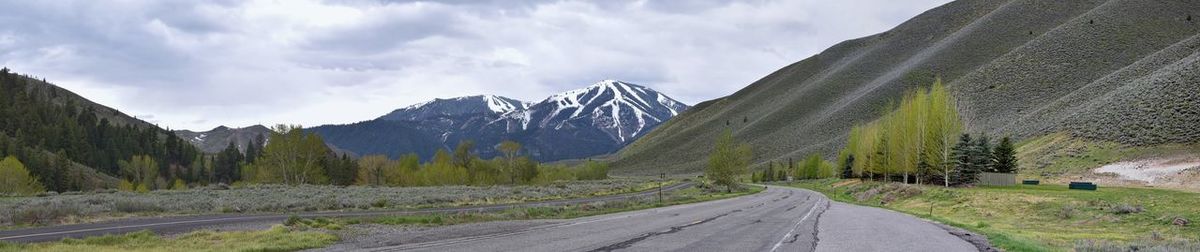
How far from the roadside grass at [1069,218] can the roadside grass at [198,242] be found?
60.2 ft

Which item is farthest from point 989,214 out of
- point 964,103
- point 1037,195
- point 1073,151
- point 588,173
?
point 588,173

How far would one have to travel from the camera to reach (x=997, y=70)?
5969 inches

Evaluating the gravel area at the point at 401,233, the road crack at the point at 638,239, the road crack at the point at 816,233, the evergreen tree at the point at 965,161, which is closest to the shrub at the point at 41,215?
the gravel area at the point at 401,233

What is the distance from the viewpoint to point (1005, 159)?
63.9 metres

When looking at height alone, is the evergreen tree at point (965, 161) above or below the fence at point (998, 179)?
above

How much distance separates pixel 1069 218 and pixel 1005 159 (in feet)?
125

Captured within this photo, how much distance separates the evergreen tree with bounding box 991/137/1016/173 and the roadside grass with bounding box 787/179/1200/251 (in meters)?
21.6

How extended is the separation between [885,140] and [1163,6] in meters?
134

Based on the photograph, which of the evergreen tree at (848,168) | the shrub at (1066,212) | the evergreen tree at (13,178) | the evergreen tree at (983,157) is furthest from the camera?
the evergreen tree at (848,168)

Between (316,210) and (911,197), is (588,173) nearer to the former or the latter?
(911,197)

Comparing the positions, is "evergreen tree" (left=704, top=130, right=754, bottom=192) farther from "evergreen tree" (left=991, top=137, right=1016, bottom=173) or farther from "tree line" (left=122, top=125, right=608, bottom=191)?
"tree line" (left=122, top=125, right=608, bottom=191)

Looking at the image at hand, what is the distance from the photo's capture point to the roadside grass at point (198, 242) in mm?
17297

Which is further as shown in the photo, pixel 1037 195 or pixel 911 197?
→ pixel 911 197

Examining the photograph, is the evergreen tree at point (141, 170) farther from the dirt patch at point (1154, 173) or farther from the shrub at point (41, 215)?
the dirt patch at point (1154, 173)
